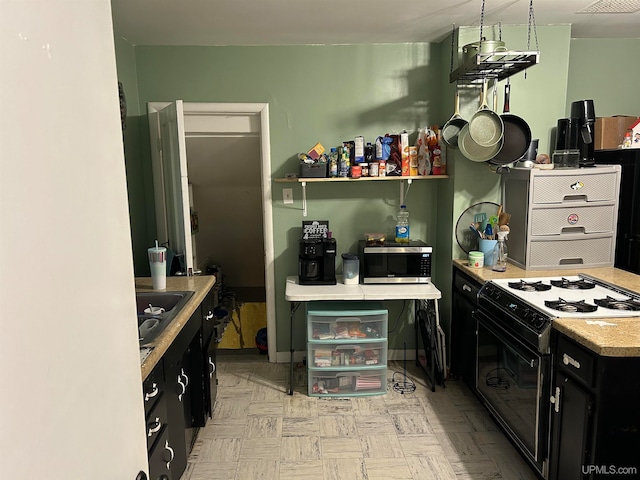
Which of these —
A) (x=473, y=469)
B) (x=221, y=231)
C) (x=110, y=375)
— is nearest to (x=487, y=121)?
(x=473, y=469)

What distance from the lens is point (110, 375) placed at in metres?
0.68

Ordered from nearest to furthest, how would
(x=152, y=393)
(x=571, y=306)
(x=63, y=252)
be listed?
(x=63, y=252)
(x=152, y=393)
(x=571, y=306)

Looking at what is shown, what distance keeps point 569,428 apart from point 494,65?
190cm

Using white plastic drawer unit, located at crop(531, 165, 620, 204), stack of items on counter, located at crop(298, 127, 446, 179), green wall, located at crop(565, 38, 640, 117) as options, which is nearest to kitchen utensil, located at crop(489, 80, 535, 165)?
white plastic drawer unit, located at crop(531, 165, 620, 204)

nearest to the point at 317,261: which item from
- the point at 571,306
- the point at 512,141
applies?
the point at 512,141

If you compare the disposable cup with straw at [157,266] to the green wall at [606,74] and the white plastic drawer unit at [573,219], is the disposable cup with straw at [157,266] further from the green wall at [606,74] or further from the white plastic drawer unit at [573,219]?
the green wall at [606,74]

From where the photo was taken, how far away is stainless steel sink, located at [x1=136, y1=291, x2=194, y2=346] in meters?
1.91

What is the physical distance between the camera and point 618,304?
6.98 ft

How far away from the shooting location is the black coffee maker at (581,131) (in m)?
2.90

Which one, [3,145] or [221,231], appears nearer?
[3,145]

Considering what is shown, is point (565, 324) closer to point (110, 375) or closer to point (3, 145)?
point (110, 375)

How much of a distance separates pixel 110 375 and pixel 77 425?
10 centimetres

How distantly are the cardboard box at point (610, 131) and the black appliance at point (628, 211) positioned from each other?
60mm

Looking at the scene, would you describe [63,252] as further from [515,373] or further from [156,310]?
[515,373]
